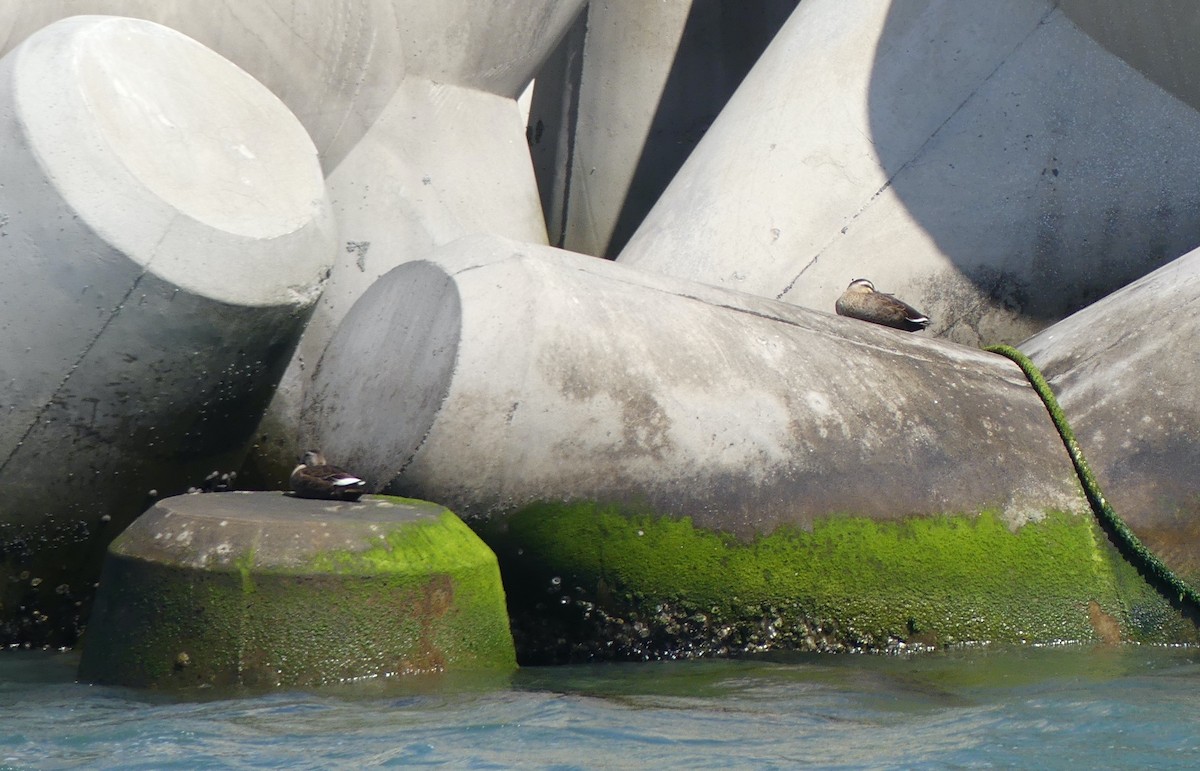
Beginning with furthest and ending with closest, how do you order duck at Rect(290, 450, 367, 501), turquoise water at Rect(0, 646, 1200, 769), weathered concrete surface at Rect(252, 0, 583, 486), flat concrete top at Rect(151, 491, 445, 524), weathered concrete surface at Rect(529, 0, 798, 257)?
weathered concrete surface at Rect(529, 0, 798, 257) → weathered concrete surface at Rect(252, 0, 583, 486) → duck at Rect(290, 450, 367, 501) → flat concrete top at Rect(151, 491, 445, 524) → turquoise water at Rect(0, 646, 1200, 769)

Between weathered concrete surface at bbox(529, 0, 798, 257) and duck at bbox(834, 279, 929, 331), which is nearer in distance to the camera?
duck at bbox(834, 279, 929, 331)

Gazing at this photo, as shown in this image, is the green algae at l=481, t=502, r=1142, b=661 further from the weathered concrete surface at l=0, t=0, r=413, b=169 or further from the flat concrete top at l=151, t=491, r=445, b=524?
the weathered concrete surface at l=0, t=0, r=413, b=169

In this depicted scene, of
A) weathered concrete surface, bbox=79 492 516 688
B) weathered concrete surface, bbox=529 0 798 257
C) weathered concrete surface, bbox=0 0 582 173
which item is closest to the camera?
weathered concrete surface, bbox=79 492 516 688

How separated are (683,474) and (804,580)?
560 millimetres

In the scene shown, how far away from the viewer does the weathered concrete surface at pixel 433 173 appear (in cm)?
611

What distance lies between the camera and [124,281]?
4.84 meters

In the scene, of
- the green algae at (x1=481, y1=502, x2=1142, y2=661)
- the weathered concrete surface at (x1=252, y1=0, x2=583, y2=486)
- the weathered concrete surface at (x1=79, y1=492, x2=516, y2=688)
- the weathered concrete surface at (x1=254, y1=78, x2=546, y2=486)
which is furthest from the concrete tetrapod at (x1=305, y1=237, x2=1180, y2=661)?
the weathered concrete surface at (x1=252, y1=0, x2=583, y2=486)

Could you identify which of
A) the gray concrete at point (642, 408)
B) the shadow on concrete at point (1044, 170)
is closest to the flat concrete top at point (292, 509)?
the gray concrete at point (642, 408)

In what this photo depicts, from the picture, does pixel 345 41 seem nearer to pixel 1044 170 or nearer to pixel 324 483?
pixel 324 483

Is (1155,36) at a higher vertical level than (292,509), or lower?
higher

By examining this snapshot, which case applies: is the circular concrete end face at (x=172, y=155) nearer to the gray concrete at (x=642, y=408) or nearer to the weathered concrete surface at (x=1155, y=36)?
the gray concrete at (x=642, y=408)

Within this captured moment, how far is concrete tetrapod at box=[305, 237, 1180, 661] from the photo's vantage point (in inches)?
191

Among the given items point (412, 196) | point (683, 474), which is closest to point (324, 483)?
point (683, 474)

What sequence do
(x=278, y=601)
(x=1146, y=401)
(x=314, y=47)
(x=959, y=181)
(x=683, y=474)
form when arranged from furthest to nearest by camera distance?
(x=959, y=181) → (x=314, y=47) → (x=1146, y=401) → (x=683, y=474) → (x=278, y=601)
